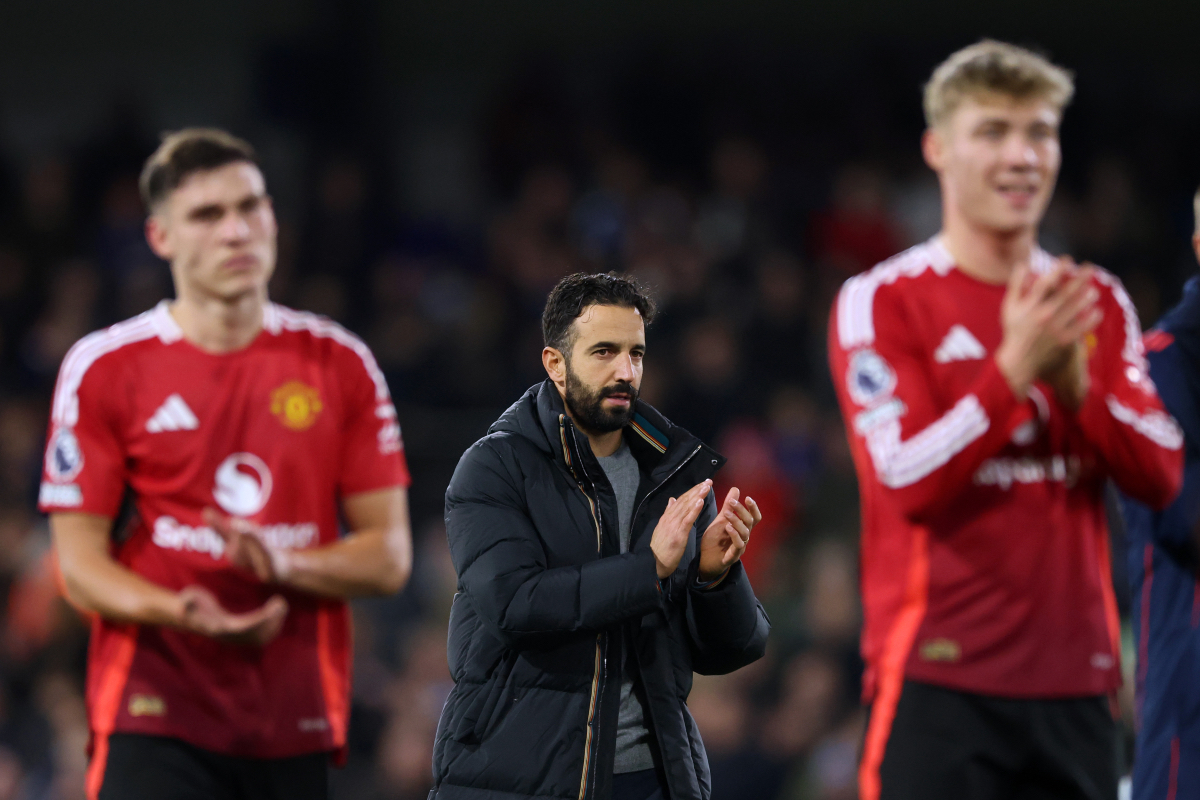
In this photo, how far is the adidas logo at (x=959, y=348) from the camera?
10.7ft

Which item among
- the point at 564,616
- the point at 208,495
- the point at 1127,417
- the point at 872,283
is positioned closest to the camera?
the point at 564,616

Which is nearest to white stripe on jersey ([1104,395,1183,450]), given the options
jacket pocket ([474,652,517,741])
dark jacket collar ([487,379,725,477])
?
dark jacket collar ([487,379,725,477])

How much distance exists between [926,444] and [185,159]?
2100mm

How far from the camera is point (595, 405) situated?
9.09ft

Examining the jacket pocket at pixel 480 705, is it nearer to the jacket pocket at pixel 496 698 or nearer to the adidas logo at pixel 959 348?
the jacket pocket at pixel 496 698

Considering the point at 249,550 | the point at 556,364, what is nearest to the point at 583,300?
the point at 556,364

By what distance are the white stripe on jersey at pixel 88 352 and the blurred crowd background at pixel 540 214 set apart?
373 cm

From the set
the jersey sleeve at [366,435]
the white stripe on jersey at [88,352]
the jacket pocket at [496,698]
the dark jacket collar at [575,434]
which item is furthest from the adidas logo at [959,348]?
the white stripe on jersey at [88,352]

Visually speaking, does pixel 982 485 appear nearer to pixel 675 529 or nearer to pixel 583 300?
pixel 675 529

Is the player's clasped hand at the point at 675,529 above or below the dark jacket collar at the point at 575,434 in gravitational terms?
below

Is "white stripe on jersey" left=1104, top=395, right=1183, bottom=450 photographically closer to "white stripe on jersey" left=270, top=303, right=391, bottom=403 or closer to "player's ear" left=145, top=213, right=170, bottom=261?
"white stripe on jersey" left=270, top=303, right=391, bottom=403

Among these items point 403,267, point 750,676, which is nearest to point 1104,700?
point 750,676

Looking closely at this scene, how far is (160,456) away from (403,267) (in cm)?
646

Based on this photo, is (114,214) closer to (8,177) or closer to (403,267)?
(8,177)
